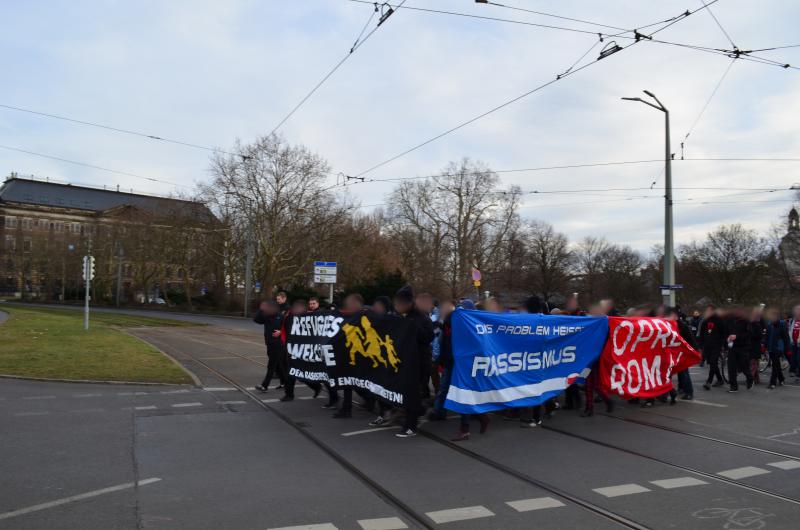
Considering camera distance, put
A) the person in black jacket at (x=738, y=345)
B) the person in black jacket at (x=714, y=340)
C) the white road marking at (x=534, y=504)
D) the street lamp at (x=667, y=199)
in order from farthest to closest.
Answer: the street lamp at (x=667, y=199) < the person in black jacket at (x=714, y=340) < the person in black jacket at (x=738, y=345) < the white road marking at (x=534, y=504)

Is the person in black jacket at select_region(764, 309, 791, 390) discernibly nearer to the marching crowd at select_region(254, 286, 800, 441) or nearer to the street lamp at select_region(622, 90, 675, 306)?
the marching crowd at select_region(254, 286, 800, 441)

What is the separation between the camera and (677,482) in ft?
19.7

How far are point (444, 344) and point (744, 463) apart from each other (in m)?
3.68

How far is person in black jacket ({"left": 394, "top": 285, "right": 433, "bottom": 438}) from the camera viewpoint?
821cm

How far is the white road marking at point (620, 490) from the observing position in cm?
564

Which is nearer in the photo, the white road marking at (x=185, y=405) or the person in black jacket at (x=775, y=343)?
the white road marking at (x=185, y=405)

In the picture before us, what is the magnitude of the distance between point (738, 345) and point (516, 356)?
5.87 meters

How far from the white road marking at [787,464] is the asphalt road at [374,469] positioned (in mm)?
37

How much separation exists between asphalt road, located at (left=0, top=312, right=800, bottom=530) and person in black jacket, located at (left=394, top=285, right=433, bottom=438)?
0.87 ft

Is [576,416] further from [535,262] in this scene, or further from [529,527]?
[535,262]

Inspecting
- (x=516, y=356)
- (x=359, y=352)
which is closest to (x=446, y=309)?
(x=516, y=356)

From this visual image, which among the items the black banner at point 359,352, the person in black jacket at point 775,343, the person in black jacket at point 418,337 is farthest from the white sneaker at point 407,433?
the person in black jacket at point 775,343

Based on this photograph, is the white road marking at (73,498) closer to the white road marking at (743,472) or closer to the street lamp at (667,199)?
the white road marking at (743,472)

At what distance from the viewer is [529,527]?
478 centimetres
